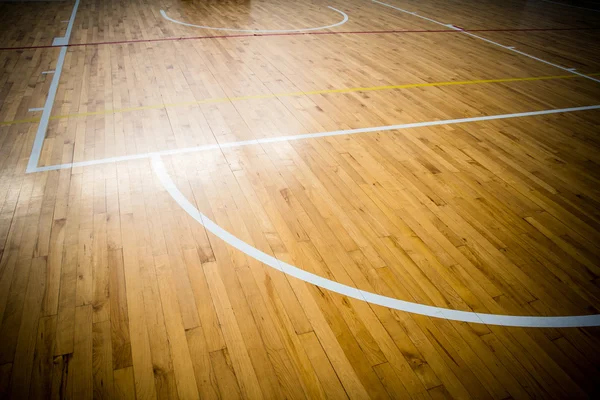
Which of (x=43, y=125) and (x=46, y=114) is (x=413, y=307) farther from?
(x=46, y=114)

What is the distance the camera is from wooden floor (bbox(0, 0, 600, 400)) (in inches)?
70.4

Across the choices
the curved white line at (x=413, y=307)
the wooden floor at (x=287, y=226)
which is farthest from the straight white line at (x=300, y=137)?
the curved white line at (x=413, y=307)

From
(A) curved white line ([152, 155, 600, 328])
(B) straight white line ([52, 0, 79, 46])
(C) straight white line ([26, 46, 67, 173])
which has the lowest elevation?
(A) curved white line ([152, 155, 600, 328])

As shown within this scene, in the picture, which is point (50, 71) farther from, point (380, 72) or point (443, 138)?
point (443, 138)

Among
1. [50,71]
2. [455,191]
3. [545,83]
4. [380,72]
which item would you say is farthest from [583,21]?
[50,71]

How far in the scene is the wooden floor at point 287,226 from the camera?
1788 millimetres

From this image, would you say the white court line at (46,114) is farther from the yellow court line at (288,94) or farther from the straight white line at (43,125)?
the yellow court line at (288,94)

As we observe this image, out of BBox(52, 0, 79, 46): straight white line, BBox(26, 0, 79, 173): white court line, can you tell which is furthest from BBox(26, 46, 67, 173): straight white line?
BBox(52, 0, 79, 46): straight white line

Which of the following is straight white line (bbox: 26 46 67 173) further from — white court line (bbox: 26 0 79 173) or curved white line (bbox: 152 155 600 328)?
curved white line (bbox: 152 155 600 328)

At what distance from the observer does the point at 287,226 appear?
2574 millimetres

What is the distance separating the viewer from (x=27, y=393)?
5.30 ft

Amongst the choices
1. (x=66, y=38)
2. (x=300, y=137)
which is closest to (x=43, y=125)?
(x=300, y=137)

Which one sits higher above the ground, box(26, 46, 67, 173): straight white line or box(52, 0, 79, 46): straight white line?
box(52, 0, 79, 46): straight white line

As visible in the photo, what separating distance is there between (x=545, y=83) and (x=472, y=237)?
143 inches
